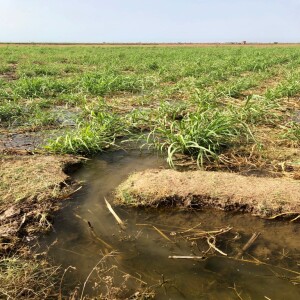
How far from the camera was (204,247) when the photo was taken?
2572 mm

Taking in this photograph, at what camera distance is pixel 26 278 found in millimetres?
2121

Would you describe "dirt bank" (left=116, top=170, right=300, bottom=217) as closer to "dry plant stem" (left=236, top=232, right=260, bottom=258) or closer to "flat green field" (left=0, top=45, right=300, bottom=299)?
"dry plant stem" (left=236, top=232, right=260, bottom=258)

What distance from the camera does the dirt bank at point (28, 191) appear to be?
2771mm

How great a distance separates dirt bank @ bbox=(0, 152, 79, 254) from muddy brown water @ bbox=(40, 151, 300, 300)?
17 centimetres

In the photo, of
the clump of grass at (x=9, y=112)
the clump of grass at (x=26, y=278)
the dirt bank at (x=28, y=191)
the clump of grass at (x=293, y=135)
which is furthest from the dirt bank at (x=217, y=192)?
the clump of grass at (x=9, y=112)

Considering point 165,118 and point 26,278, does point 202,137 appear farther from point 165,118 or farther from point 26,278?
point 26,278

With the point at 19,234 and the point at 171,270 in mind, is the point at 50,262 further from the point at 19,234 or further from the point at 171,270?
the point at 171,270

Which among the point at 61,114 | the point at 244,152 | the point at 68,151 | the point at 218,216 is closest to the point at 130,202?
the point at 218,216

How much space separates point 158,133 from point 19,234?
3039mm

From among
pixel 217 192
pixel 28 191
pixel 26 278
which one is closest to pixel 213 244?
pixel 217 192

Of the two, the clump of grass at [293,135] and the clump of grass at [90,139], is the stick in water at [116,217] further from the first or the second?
the clump of grass at [293,135]

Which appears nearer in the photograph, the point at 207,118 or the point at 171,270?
the point at 171,270

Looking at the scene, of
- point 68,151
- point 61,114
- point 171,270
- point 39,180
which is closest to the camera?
point 171,270

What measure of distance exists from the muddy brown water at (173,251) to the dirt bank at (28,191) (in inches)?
6.7
